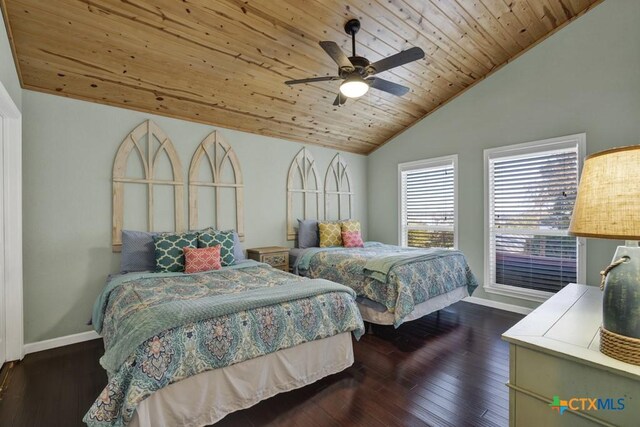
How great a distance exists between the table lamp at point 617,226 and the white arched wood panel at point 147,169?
3.66 metres

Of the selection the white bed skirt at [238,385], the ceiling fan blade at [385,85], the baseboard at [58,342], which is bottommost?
the baseboard at [58,342]

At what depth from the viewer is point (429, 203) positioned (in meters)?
4.95

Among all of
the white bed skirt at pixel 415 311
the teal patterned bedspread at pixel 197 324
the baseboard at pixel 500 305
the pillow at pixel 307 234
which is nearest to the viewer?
the teal patterned bedspread at pixel 197 324

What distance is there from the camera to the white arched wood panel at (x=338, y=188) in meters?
5.20

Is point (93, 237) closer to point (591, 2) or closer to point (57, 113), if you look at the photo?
point (57, 113)

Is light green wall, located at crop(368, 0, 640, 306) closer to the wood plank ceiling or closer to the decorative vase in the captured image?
the wood plank ceiling

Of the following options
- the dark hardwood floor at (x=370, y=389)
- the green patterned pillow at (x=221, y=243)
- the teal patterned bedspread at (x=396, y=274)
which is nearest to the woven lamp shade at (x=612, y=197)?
the dark hardwood floor at (x=370, y=389)

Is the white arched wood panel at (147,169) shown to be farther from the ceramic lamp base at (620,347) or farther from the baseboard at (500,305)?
the baseboard at (500,305)

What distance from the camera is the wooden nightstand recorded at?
3898 mm

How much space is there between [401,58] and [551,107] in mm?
2443

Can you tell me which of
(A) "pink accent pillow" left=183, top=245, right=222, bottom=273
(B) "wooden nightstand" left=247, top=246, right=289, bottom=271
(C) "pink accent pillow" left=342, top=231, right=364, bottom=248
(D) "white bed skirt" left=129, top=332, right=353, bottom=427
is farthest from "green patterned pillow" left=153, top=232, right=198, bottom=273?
(C) "pink accent pillow" left=342, top=231, right=364, bottom=248

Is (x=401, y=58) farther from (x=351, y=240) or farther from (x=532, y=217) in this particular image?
(x=532, y=217)

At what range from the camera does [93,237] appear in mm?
3131

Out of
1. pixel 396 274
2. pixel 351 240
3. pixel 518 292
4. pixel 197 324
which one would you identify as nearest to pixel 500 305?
pixel 518 292
